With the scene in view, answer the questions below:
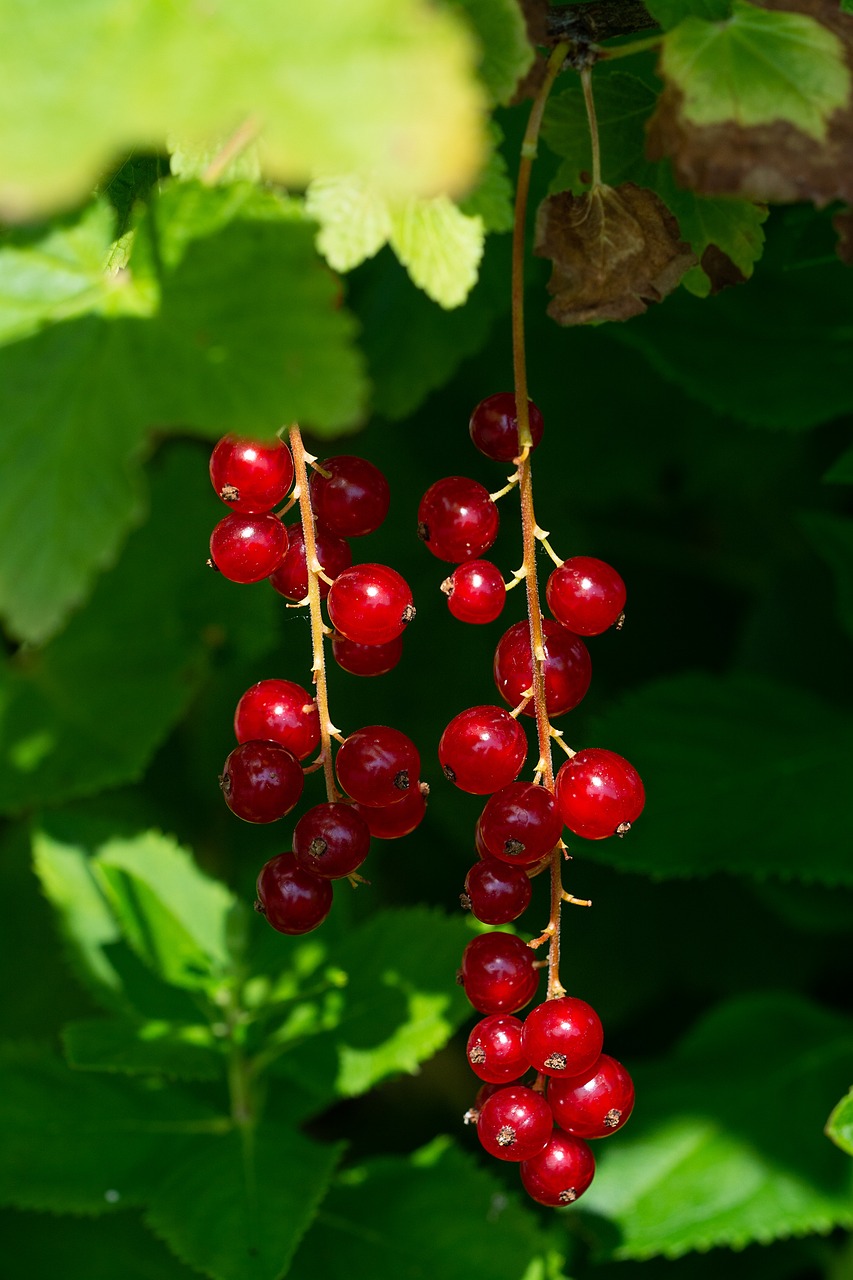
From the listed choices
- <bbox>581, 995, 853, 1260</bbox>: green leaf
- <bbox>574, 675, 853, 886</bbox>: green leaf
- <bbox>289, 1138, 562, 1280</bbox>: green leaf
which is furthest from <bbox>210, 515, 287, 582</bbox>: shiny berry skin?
<bbox>581, 995, 853, 1260</bbox>: green leaf

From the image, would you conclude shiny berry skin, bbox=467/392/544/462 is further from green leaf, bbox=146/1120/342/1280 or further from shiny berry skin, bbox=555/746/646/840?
green leaf, bbox=146/1120/342/1280

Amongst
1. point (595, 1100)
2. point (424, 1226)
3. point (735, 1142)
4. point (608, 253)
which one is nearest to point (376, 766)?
point (595, 1100)

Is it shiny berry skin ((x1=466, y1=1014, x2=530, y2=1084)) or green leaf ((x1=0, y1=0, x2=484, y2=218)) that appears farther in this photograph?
shiny berry skin ((x1=466, y1=1014, x2=530, y2=1084))

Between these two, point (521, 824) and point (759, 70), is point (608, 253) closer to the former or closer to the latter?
point (759, 70)

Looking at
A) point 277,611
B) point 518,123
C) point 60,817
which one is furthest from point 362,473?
point 277,611

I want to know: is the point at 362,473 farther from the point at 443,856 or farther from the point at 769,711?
→ the point at 443,856
